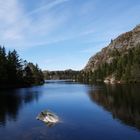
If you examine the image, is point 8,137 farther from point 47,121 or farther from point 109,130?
point 109,130

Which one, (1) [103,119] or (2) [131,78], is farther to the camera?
(2) [131,78]

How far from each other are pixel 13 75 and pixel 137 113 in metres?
111

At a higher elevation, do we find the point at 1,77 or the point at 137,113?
the point at 1,77

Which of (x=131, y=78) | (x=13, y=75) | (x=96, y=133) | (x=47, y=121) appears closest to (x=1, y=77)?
(x=13, y=75)

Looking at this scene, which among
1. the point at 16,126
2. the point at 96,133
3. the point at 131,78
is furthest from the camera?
the point at 131,78

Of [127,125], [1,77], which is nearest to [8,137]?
[127,125]

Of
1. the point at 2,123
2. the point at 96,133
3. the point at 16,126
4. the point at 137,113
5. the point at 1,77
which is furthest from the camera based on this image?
the point at 1,77

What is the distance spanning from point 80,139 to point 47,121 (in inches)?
458

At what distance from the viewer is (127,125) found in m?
46.2

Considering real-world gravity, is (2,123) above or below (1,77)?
below

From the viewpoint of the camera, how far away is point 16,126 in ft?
151

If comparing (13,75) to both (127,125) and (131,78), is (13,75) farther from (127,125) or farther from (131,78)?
(127,125)

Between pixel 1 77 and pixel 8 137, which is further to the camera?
pixel 1 77

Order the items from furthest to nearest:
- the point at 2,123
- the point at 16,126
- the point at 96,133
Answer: the point at 2,123
the point at 16,126
the point at 96,133
